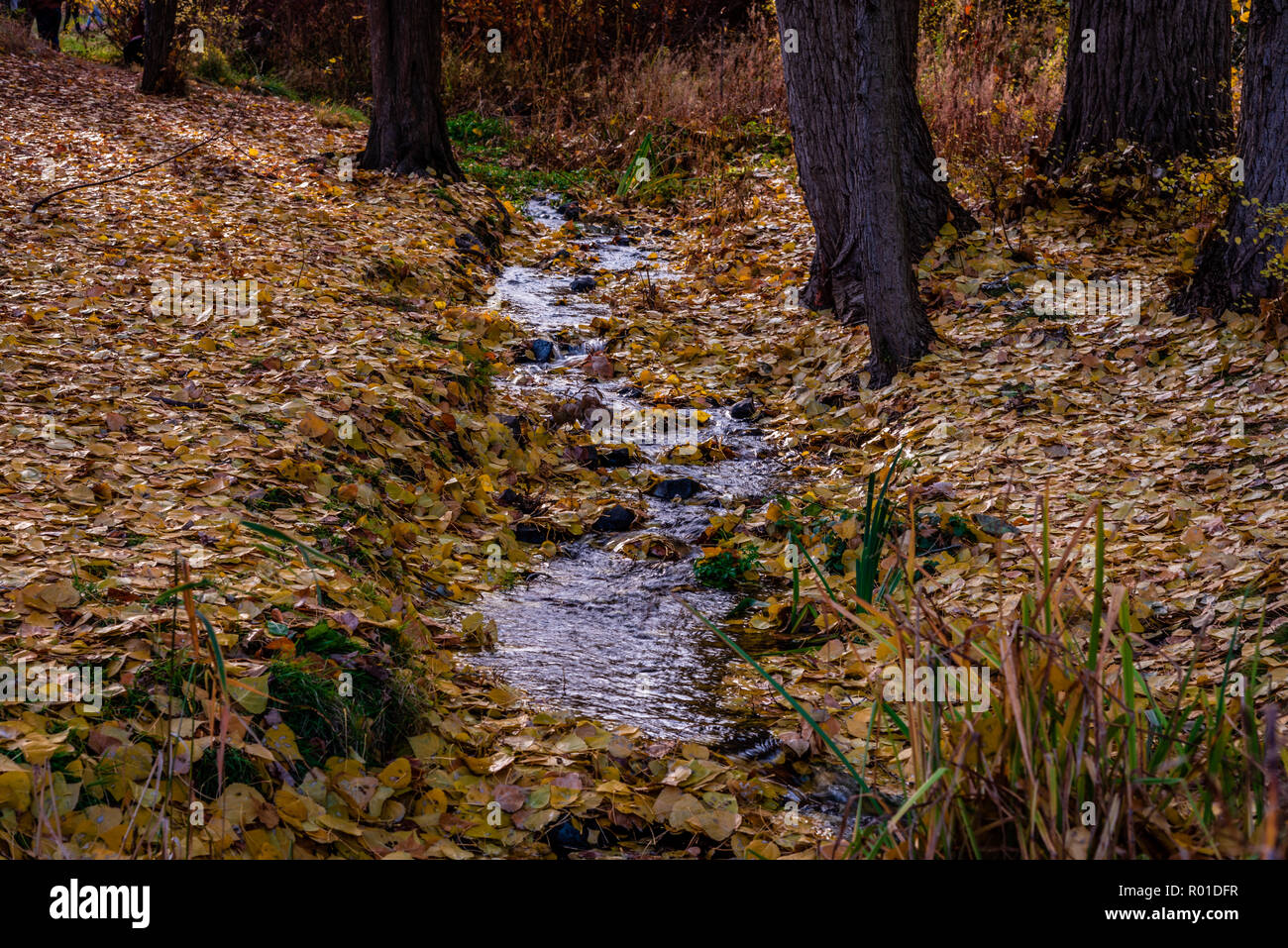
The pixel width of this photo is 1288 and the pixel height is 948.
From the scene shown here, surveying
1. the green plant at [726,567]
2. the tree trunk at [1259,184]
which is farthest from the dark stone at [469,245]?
the tree trunk at [1259,184]

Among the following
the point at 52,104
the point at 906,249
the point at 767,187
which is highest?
the point at 52,104

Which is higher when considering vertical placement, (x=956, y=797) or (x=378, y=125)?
(x=378, y=125)

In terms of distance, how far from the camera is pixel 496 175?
34.7 ft

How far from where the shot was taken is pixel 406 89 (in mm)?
8836

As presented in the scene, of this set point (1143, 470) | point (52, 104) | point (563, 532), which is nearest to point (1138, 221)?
point (1143, 470)

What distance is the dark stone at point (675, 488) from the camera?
4742 millimetres

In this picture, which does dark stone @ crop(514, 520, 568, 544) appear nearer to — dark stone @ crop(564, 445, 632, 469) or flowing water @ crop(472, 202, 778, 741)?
flowing water @ crop(472, 202, 778, 741)

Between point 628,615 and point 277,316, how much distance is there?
9.92 ft

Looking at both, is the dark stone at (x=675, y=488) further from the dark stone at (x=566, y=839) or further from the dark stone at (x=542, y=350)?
the dark stone at (x=566, y=839)

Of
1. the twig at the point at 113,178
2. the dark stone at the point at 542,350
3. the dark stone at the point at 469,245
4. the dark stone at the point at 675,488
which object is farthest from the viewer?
the dark stone at the point at 469,245

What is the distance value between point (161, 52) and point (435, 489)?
9.31 metres

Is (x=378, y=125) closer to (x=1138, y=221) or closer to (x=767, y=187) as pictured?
(x=767, y=187)

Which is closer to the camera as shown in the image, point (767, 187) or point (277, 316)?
point (277, 316)

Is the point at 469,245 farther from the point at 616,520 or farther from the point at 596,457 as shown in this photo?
the point at 616,520
